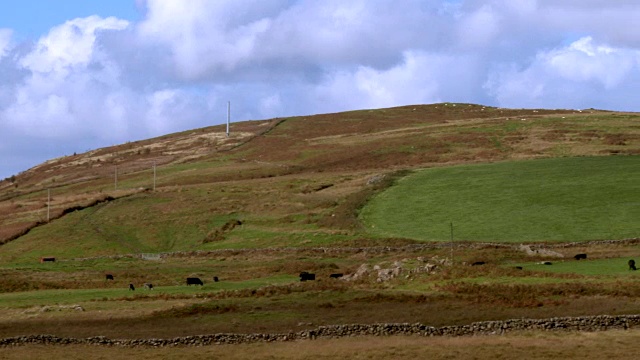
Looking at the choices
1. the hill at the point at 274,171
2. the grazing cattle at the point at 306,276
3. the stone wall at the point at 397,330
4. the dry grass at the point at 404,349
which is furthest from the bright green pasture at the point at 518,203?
the dry grass at the point at 404,349

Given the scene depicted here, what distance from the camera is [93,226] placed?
364 ft

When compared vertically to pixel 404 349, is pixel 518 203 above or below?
above

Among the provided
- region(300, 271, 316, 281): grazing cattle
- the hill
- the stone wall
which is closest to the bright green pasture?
the hill

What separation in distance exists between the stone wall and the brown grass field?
779 millimetres

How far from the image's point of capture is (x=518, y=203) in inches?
3893

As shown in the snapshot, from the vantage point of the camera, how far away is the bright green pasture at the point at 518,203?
88.0m

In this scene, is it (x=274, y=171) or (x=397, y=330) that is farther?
(x=274, y=171)

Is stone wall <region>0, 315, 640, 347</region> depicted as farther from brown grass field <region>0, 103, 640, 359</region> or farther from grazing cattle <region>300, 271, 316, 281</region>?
grazing cattle <region>300, 271, 316, 281</region>

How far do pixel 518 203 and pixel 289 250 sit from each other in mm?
23474

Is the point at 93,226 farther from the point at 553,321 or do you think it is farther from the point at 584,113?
the point at 584,113

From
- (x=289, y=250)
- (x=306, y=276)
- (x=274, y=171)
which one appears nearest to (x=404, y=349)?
(x=306, y=276)

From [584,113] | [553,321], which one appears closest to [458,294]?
[553,321]

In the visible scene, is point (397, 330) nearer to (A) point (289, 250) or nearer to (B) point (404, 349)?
(B) point (404, 349)

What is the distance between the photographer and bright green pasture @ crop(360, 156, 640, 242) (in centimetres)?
8800
